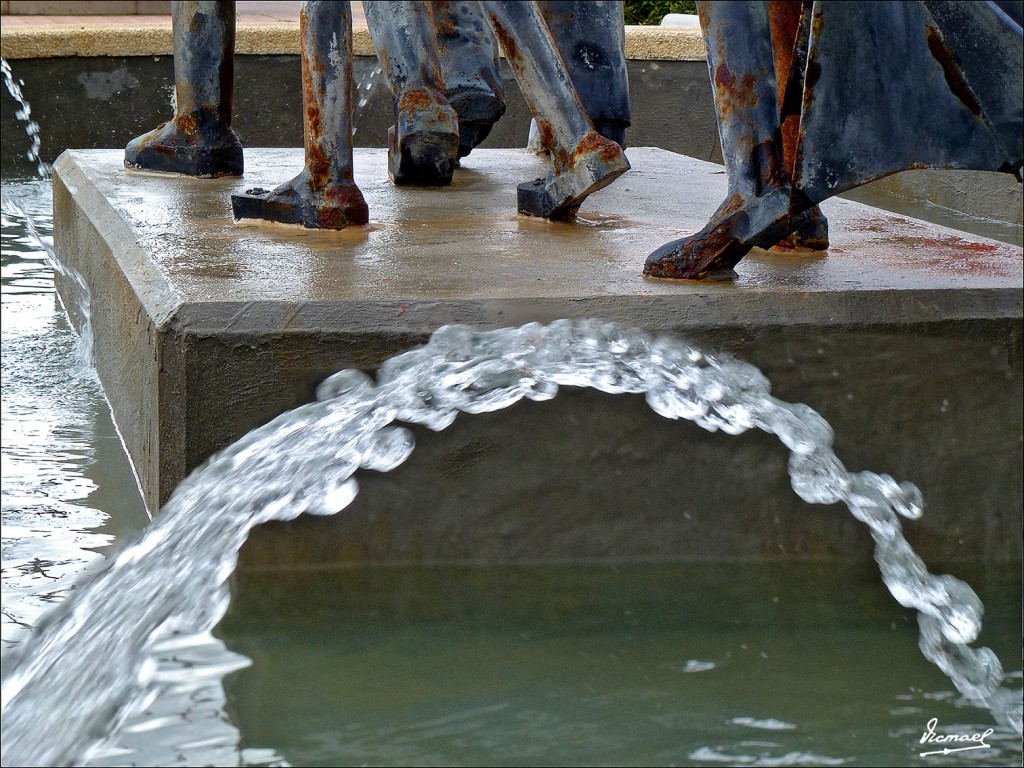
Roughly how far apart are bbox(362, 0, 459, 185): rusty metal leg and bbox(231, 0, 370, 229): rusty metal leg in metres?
0.54

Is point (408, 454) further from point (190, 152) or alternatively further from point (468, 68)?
point (468, 68)

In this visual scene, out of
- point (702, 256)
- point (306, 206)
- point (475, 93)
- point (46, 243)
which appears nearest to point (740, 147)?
point (702, 256)

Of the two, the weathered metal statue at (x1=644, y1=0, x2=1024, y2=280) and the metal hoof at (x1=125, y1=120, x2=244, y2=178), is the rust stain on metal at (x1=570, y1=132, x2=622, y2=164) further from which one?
the metal hoof at (x1=125, y1=120, x2=244, y2=178)

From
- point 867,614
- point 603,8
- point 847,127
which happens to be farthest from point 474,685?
point 603,8

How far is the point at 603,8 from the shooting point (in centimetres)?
359

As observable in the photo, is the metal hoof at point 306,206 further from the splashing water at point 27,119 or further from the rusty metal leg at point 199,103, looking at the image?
the splashing water at point 27,119

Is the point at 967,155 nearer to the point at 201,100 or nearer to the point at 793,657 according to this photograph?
the point at 793,657

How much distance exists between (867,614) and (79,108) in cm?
563

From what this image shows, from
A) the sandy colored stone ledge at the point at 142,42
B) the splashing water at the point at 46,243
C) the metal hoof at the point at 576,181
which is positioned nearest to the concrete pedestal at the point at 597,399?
the metal hoof at the point at 576,181

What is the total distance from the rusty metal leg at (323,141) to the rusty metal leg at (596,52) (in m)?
0.89

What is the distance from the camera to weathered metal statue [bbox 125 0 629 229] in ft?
9.29

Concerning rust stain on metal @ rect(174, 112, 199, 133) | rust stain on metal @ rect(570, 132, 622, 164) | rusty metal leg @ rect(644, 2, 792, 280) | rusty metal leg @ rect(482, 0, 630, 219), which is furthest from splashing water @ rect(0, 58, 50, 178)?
rusty metal leg @ rect(644, 2, 792, 280)

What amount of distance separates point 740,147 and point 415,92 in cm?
115

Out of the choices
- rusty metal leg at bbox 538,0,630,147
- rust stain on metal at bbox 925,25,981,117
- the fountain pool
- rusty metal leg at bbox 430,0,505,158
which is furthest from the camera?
rusty metal leg at bbox 430,0,505,158
